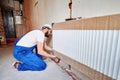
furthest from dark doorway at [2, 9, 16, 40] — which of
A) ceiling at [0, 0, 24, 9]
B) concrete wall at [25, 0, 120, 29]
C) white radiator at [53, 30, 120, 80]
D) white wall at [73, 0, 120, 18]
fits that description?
white radiator at [53, 30, 120, 80]

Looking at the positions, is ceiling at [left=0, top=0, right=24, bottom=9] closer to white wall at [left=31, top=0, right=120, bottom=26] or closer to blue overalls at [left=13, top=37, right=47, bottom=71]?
white wall at [left=31, top=0, right=120, bottom=26]

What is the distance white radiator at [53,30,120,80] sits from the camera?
2.46 ft

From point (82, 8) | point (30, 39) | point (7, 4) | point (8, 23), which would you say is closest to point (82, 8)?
point (82, 8)

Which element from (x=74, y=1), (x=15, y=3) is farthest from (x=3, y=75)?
(x=15, y=3)

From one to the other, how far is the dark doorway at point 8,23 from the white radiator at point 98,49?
15.1 ft

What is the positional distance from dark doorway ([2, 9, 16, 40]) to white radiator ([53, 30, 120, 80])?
15.1 feet

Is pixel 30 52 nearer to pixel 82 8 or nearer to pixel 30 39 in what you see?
pixel 30 39

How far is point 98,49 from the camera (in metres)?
0.89

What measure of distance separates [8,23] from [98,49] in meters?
5.13

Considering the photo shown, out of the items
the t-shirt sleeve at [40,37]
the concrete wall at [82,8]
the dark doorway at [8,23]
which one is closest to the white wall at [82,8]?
the concrete wall at [82,8]

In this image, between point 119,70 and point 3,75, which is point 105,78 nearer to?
point 119,70

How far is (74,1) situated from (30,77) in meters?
1.19

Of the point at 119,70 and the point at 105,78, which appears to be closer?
the point at 119,70

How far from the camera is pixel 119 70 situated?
28.7 inches
